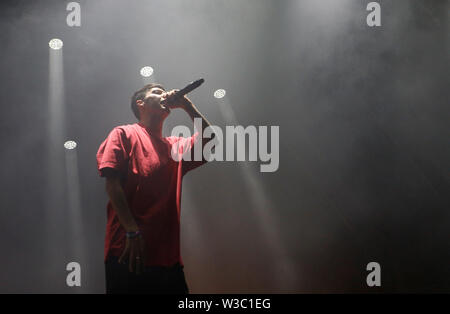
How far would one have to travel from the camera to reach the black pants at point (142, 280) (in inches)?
61.4

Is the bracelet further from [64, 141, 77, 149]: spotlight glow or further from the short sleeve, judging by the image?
[64, 141, 77, 149]: spotlight glow

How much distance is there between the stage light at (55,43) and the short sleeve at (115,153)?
0.79 metres

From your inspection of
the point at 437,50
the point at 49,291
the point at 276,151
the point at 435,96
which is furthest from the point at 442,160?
the point at 49,291

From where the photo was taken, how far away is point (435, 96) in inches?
89.5

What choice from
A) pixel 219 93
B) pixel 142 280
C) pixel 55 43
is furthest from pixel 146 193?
pixel 55 43

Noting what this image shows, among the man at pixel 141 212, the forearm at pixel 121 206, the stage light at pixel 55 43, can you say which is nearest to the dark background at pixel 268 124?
the stage light at pixel 55 43

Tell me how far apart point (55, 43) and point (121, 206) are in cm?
111

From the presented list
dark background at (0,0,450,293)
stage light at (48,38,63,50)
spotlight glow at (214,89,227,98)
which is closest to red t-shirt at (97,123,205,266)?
dark background at (0,0,450,293)

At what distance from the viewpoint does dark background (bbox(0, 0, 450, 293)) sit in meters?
2.02

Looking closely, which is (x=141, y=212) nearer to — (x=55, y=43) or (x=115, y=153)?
(x=115, y=153)
